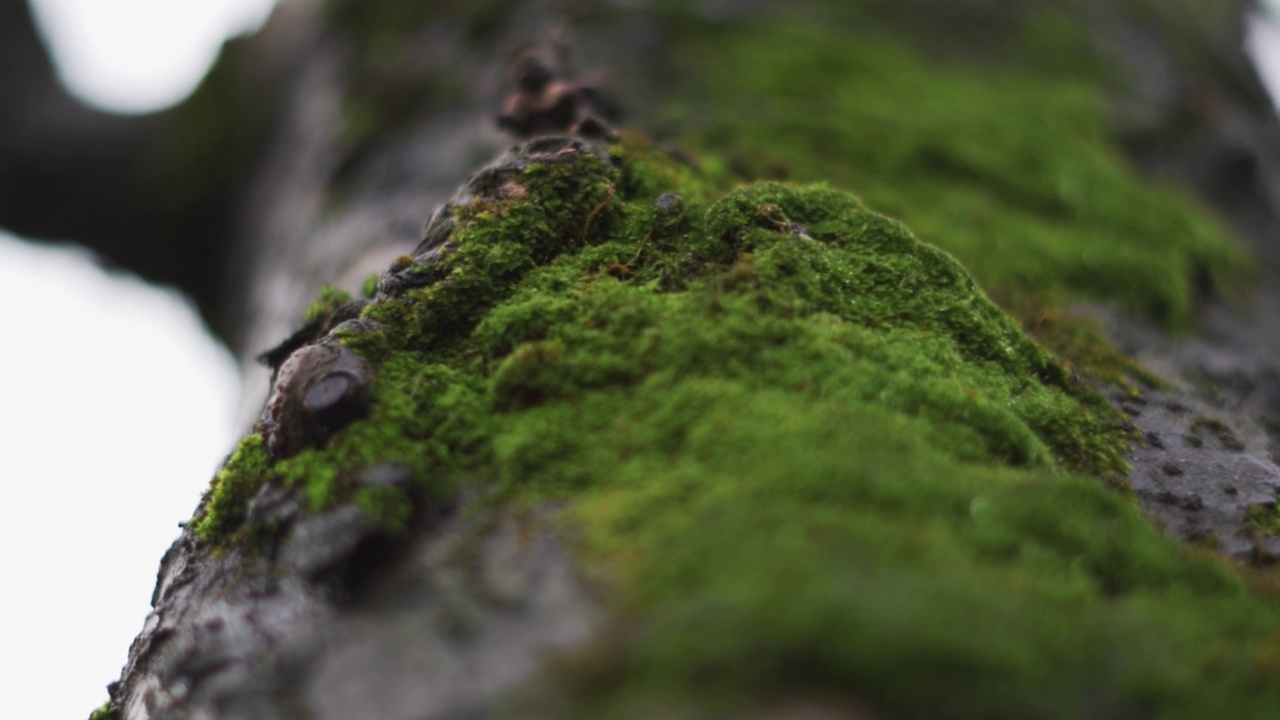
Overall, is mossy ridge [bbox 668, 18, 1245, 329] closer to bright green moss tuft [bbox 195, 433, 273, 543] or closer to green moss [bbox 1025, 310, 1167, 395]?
green moss [bbox 1025, 310, 1167, 395]

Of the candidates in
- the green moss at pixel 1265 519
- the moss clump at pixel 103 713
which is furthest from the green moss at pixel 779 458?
the moss clump at pixel 103 713

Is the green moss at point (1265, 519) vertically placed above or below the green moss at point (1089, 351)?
below

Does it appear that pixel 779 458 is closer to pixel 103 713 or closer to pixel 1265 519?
pixel 1265 519

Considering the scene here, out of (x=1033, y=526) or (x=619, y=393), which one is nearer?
→ (x=1033, y=526)

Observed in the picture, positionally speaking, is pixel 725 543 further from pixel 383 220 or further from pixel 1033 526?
pixel 383 220

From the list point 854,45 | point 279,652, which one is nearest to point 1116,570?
point 279,652

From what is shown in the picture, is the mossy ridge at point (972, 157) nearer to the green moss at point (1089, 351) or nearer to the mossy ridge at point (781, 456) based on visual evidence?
the green moss at point (1089, 351)

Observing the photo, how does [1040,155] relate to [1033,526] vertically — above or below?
above
